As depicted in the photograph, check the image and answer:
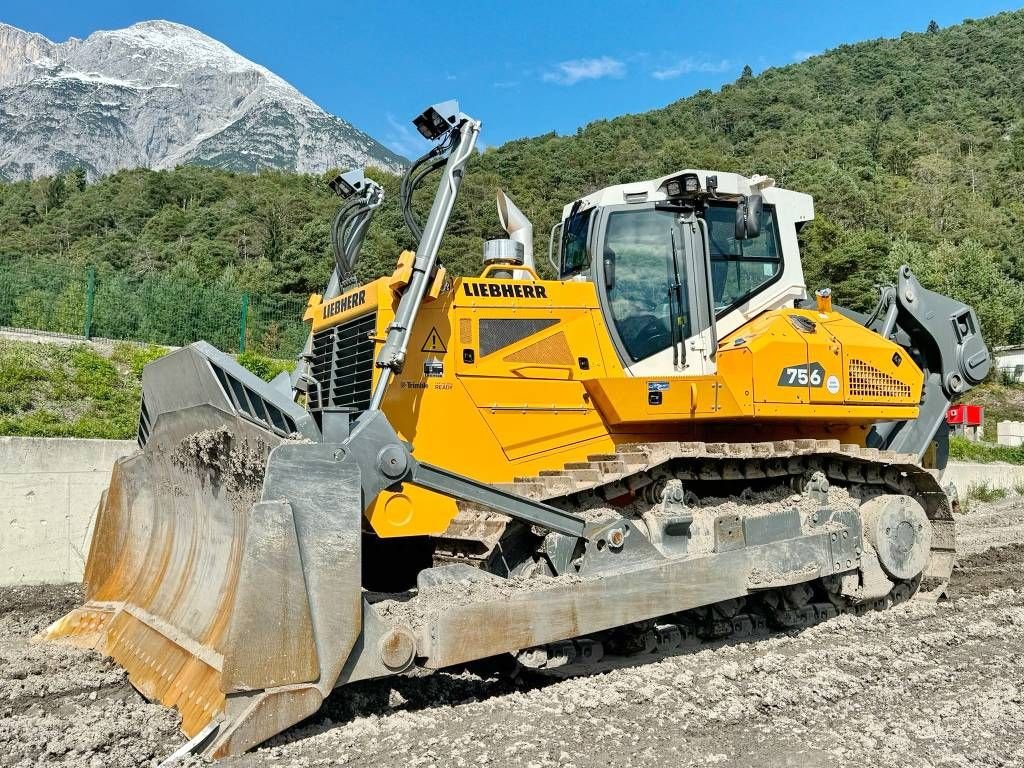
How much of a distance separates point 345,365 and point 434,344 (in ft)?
2.23

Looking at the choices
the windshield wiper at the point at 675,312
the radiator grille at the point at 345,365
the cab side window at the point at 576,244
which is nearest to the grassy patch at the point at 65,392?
the radiator grille at the point at 345,365

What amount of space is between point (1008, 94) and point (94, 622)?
4130 inches

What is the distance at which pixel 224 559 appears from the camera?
494 centimetres

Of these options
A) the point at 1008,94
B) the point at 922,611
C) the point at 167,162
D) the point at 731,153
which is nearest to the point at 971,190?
the point at 731,153

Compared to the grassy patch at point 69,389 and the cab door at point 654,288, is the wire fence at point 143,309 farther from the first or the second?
the cab door at point 654,288

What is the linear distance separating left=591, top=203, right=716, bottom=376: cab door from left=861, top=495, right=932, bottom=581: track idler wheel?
1.68m

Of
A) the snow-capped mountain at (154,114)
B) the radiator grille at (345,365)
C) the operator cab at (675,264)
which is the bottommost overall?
the radiator grille at (345,365)

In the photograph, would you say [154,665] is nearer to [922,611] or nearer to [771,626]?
[771,626]

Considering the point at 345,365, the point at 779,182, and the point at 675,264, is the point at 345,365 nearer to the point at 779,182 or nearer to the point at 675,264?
the point at 675,264

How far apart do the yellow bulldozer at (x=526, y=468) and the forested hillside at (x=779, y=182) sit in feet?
33.5

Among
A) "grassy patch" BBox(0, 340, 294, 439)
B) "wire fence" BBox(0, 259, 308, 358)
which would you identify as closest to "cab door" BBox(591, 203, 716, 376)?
"grassy patch" BBox(0, 340, 294, 439)

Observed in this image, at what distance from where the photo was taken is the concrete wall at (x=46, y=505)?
8.45 meters

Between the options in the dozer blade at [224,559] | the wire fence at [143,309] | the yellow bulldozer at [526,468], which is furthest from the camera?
the wire fence at [143,309]

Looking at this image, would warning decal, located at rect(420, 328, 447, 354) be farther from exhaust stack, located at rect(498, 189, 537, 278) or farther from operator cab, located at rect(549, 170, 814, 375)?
exhaust stack, located at rect(498, 189, 537, 278)
